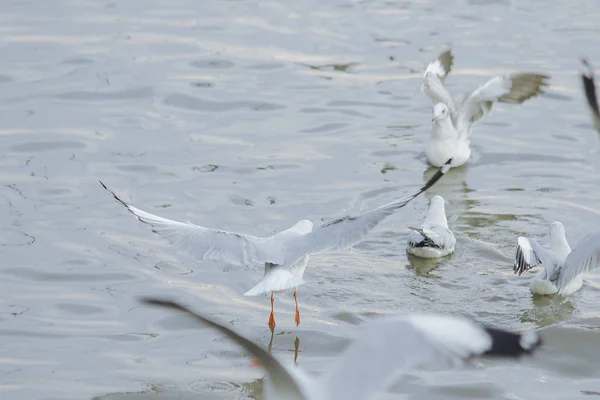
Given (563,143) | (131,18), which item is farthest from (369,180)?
(131,18)

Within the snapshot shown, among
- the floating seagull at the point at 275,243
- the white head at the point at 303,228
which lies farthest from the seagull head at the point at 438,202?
the floating seagull at the point at 275,243

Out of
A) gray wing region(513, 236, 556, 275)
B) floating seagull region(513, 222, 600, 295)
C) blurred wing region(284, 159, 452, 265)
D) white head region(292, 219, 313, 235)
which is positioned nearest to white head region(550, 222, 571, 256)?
floating seagull region(513, 222, 600, 295)

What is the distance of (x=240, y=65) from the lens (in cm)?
1435

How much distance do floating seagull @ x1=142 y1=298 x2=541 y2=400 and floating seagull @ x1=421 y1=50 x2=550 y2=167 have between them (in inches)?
243

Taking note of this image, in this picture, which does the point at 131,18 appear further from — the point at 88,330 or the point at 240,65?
the point at 88,330

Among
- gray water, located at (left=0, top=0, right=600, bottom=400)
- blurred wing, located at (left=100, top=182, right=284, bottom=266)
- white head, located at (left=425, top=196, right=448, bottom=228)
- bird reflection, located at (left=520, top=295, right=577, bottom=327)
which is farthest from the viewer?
white head, located at (left=425, top=196, right=448, bottom=228)

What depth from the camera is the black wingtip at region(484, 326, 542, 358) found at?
4680mm

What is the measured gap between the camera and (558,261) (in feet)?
27.5

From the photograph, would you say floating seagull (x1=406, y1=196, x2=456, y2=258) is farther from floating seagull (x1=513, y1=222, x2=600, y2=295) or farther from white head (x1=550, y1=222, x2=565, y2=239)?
white head (x1=550, y1=222, x2=565, y2=239)

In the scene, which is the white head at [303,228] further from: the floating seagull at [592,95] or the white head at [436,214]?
the floating seagull at [592,95]

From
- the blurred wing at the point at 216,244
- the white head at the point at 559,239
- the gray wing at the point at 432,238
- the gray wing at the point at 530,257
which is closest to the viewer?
the blurred wing at the point at 216,244

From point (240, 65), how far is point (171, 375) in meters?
7.90

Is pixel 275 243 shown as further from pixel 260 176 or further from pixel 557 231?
pixel 260 176

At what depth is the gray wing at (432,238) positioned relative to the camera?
8.92 meters
